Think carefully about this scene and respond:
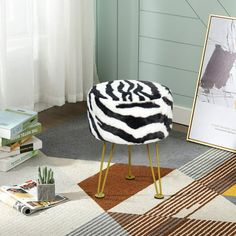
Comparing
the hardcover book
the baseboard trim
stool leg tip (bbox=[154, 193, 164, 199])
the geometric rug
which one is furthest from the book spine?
the baseboard trim

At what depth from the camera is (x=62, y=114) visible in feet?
14.4

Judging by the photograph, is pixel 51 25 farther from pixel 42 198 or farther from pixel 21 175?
pixel 42 198

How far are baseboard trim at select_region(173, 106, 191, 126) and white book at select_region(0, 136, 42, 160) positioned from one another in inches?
36.2

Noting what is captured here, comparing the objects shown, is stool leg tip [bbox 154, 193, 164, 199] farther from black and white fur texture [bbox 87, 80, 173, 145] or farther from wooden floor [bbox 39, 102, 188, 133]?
wooden floor [bbox 39, 102, 188, 133]

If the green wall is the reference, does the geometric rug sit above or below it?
below

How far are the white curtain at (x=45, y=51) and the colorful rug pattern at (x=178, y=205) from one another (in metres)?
0.88

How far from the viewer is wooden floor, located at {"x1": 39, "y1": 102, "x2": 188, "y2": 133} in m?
4.21

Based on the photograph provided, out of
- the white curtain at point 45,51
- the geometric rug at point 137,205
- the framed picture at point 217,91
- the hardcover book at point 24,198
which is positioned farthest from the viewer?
the white curtain at point 45,51

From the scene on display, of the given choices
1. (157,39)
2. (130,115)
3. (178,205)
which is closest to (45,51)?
(157,39)

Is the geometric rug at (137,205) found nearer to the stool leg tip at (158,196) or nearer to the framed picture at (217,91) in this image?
the stool leg tip at (158,196)

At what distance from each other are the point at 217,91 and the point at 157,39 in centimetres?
56

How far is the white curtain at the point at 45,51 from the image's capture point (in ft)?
13.3

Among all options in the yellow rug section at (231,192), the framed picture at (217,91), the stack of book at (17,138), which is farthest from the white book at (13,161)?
the yellow rug section at (231,192)

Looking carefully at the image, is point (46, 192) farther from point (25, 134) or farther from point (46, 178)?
point (25, 134)
